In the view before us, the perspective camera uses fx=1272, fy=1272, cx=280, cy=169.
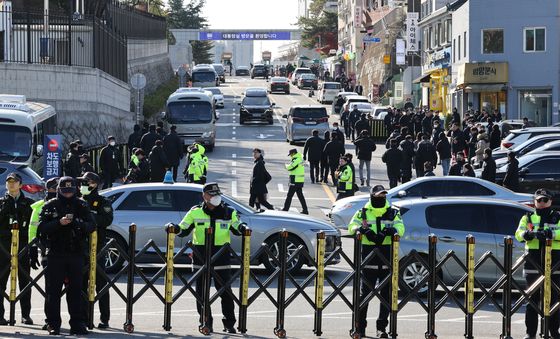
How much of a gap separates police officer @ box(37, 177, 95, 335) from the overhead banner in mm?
68260

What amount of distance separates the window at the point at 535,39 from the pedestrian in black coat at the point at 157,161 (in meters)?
32.8

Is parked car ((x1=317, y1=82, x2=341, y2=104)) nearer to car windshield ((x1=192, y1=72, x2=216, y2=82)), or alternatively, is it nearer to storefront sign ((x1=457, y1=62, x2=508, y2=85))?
car windshield ((x1=192, y1=72, x2=216, y2=82))

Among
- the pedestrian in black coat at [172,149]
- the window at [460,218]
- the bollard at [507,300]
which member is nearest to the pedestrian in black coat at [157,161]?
the pedestrian in black coat at [172,149]

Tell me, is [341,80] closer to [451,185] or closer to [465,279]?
[451,185]

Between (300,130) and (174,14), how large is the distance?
350ft

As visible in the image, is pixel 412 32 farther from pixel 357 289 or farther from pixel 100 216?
pixel 100 216

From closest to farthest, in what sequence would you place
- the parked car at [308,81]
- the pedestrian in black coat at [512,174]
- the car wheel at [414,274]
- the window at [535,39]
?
1. the car wheel at [414,274]
2. the pedestrian in black coat at [512,174]
3. the window at [535,39]
4. the parked car at [308,81]

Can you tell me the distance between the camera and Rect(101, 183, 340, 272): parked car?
19.2 metres

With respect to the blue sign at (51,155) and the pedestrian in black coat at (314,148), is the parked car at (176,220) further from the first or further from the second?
the pedestrian in black coat at (314,148)

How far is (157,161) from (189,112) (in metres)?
15.3

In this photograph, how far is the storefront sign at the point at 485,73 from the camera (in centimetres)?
5941

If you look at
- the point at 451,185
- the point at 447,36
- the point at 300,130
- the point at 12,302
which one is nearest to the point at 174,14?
the point at 447,36

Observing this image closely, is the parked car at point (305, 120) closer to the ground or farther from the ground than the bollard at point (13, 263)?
farther from the ground

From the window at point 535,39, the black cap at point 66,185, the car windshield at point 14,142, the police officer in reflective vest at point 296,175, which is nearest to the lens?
the black cap at point 66,185
